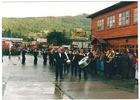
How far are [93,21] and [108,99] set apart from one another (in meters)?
22.5

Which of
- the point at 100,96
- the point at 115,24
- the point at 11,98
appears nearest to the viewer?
the point at 11,98

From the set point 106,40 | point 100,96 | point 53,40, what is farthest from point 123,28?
point 53,40

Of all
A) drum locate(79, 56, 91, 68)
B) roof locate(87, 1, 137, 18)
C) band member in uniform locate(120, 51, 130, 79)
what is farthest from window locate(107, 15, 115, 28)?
drum locate(79, 56, 91, 68)

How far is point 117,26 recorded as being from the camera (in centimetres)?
2336

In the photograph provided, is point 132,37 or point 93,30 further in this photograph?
point 93,30

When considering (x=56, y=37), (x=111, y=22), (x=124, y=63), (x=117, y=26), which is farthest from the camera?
(x=56, y=37)

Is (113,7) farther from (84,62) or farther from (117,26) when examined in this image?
(84,62)

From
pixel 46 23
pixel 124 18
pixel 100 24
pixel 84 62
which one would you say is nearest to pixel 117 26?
pixel 124 18

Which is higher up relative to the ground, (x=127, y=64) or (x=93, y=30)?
(x=93, y=30)

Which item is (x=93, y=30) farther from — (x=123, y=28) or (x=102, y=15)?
(x=123, y=28)

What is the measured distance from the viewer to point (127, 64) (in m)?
13.0

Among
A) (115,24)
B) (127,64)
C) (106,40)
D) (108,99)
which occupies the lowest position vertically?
(108,99)

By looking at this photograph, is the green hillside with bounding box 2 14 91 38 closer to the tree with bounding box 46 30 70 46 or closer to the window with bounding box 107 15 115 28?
the tree with bounding box 46 30 70 46

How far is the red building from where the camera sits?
20344 millimetres
